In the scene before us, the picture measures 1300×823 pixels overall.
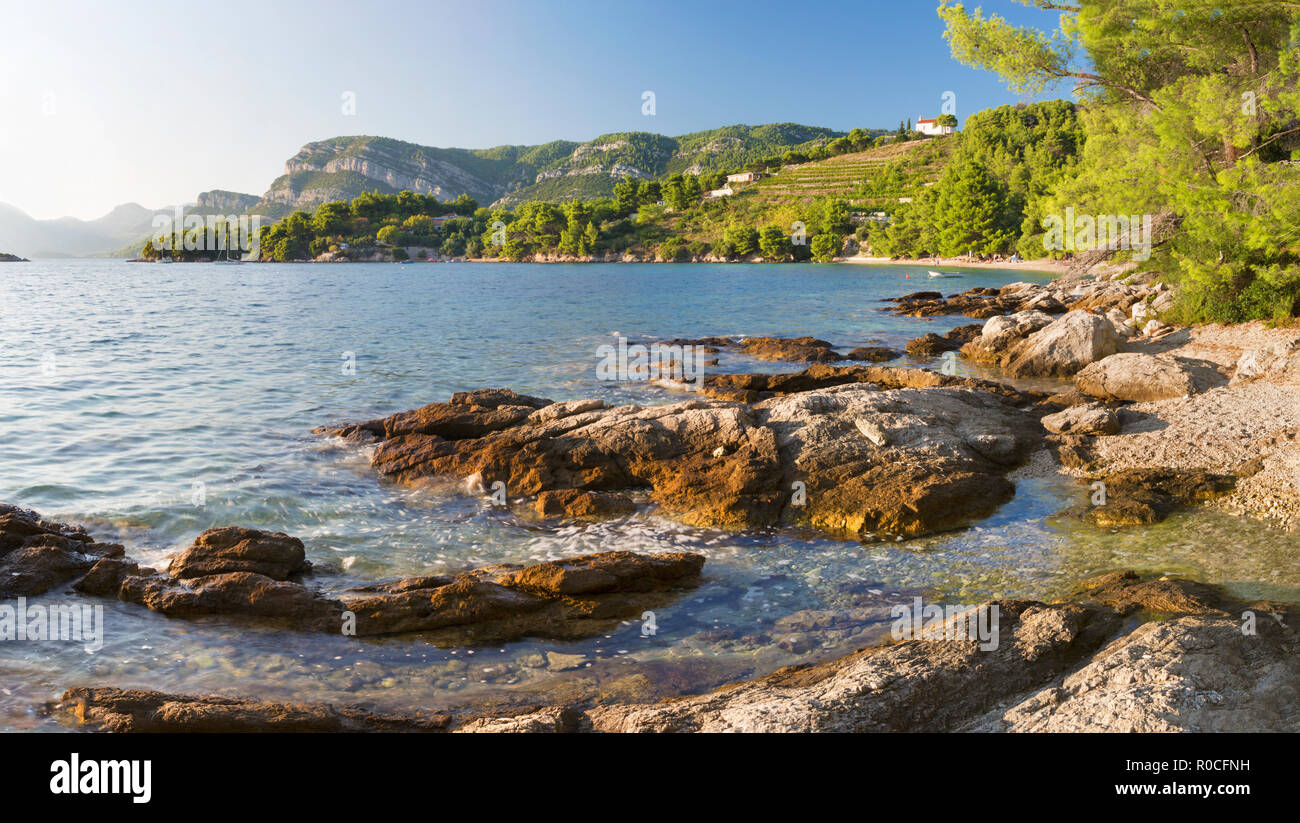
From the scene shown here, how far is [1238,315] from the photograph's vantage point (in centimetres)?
2189

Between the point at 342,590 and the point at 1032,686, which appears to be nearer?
the point at 1032,686

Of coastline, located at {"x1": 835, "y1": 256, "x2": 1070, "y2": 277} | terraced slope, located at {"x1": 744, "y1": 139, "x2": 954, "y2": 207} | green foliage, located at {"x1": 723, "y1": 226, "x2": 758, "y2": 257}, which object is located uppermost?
terraced slope, located at {"x1": 744, "y1": 139, "x2": 954, "y2": 207}

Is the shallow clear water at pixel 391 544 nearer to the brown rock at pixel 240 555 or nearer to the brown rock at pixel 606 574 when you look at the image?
the brown rock at pixel 606 574

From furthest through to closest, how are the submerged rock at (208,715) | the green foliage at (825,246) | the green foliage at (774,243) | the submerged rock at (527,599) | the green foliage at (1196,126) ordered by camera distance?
the green foliage at (774,243) → the green foliage at (825,246) → the green foliage at (1196,126) → the submerged rock at (527,599) → the submerged rock at (208,715)

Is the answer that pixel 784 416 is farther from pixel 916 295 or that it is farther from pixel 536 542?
pixel 916 295

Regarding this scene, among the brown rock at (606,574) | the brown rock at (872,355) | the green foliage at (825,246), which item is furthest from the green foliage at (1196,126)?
the green foliage at (825,246)

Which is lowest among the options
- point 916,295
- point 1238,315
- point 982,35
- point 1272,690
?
point 1272,690

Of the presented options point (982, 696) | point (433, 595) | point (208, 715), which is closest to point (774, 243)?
point (433, 595)

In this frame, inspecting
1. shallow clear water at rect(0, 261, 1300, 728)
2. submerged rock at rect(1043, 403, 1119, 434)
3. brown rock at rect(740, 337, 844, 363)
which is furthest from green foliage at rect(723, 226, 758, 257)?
submerged rock at rect(1043, 403, 1119, 434)

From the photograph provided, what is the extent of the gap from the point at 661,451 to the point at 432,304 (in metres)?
49.8

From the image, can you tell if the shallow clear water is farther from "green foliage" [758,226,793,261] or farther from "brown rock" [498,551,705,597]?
"green foliage" [758,226,793,261]

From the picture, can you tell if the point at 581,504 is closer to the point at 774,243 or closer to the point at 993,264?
the point at 993,264
